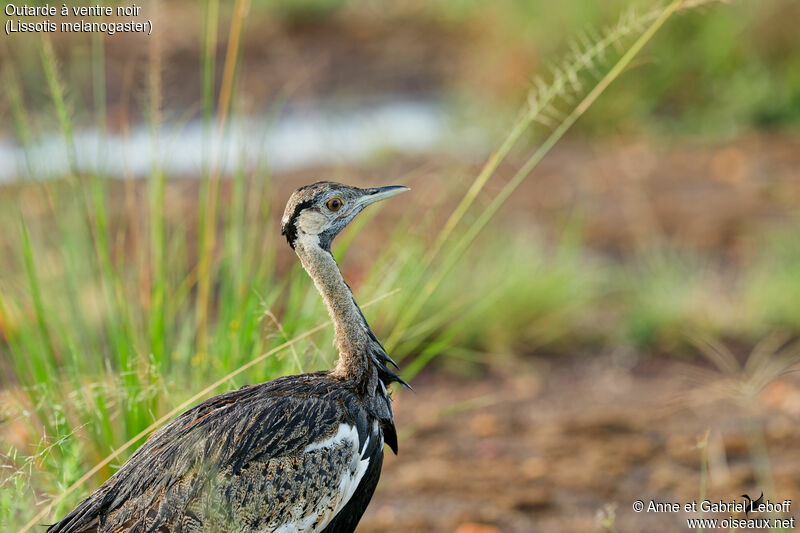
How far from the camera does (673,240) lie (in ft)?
27.1

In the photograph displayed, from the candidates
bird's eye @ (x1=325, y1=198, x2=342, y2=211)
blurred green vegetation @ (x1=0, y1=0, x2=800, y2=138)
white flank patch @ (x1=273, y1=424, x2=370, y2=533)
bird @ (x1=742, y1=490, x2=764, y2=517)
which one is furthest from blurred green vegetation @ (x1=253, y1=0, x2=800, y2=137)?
white flank patch @ (x1=273, y1=424, x2=370, y2=533)

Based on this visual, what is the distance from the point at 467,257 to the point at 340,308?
13.3ft

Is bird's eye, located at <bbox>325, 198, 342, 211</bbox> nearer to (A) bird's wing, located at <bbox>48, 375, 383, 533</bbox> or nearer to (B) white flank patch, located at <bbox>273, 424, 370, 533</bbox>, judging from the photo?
(A) bird's wing, located at <bbox>48, 375, 383, 533</bbox>

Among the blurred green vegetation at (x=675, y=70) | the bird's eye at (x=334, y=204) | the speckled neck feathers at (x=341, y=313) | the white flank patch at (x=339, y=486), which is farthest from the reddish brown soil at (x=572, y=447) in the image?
the blurred green vegetation at (x=675, y=70)

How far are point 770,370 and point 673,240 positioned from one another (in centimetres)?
246

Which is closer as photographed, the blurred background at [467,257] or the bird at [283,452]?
the bird at [283,452]

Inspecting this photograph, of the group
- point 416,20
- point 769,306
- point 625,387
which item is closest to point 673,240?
point 769,306

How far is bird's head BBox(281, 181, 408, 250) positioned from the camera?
10.3 feet

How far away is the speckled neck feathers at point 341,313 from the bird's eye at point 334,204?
0.10m

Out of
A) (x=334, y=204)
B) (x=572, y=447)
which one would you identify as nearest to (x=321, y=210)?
(x=334, y=204)

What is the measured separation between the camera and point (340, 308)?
3.25m

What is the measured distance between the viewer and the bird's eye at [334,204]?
3176 millimetres

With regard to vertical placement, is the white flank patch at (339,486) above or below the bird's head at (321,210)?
below

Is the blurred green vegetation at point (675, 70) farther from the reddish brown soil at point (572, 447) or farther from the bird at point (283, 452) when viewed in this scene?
the bird at point (283, 452)
